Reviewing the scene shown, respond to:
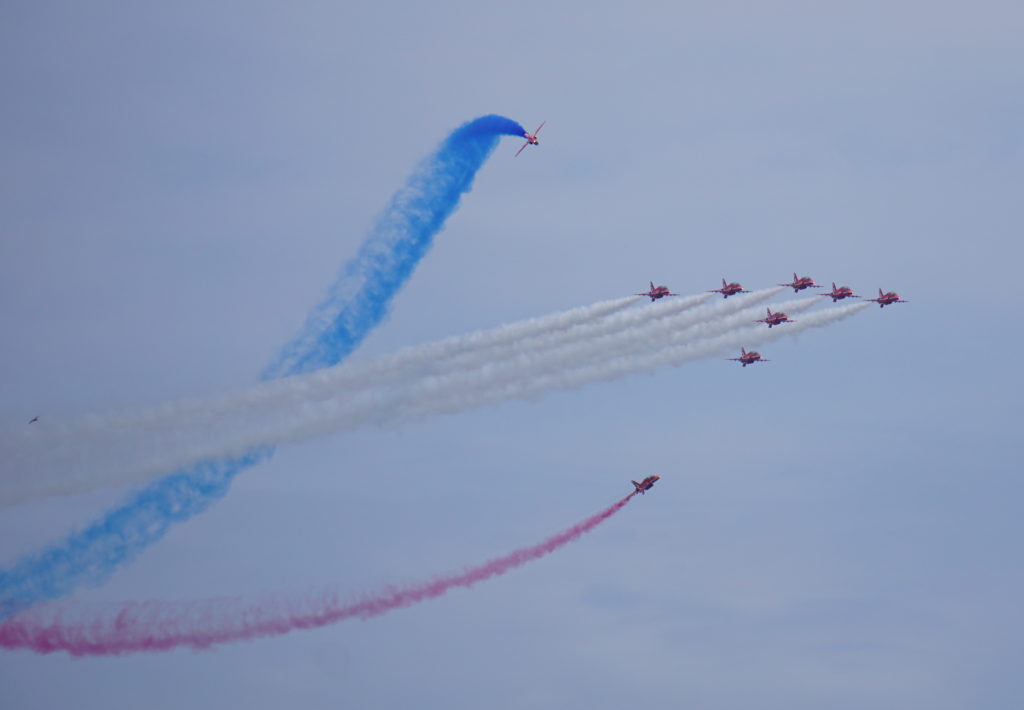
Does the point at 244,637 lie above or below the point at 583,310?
below

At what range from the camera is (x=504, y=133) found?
87.8 metres

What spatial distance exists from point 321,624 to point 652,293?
25.9 metres

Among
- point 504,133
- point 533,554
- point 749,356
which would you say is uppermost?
point 504,133

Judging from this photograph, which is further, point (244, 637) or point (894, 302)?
point (894, 302)

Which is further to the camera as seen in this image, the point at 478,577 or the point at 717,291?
the point at 717,291

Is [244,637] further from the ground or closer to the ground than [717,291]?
closer to the ground

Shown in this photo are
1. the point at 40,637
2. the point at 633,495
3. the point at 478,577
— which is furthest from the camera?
the point at 633,495

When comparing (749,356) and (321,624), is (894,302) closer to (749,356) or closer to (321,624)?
(749,356)

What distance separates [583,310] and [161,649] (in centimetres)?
2779

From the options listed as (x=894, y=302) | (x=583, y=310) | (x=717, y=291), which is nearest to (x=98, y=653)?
(x=583, y=310)

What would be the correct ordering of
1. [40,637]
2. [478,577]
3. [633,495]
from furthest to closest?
[633,495], [478,577], [40,637]

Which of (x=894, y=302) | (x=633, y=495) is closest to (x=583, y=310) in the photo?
(x=633, y=495)

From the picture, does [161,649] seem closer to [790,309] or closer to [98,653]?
[98,653]

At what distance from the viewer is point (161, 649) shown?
289 feet
